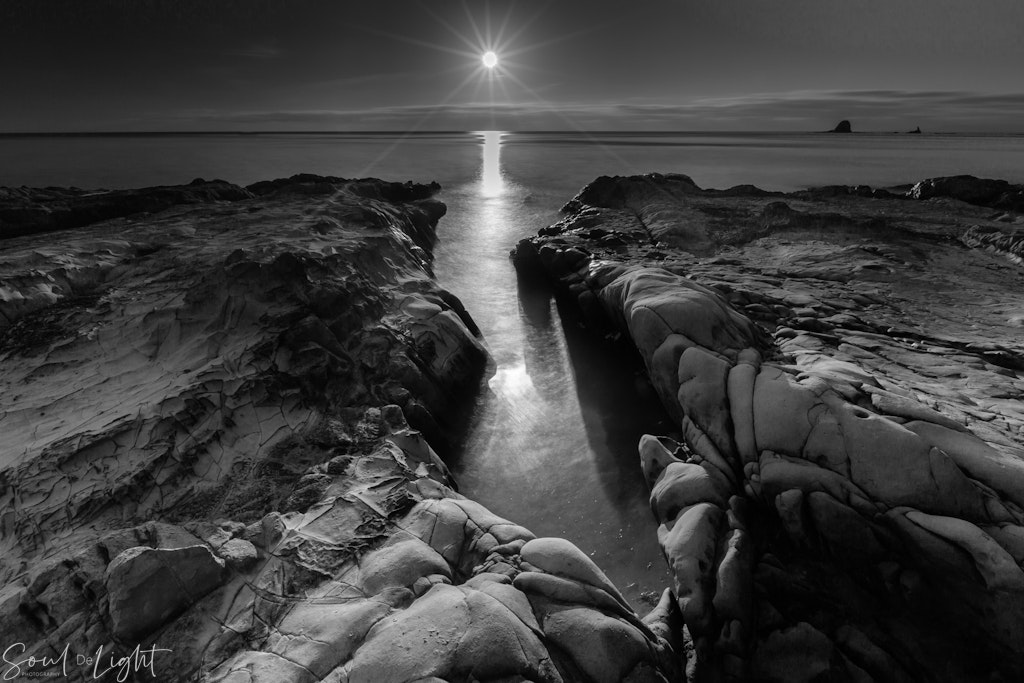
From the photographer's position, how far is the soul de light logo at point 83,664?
199 inches

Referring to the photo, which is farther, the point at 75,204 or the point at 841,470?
the point at 75,204

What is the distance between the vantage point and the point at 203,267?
1247 cm

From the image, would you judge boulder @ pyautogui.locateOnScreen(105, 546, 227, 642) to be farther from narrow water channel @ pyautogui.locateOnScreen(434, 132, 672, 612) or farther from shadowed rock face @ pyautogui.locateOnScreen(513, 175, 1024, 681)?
shadowed rock face @ pyautogui.locateOnScreen(513, 175, 1024, 681)

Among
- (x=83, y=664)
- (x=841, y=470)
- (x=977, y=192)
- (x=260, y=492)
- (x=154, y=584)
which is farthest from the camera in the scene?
(x=977, y=192)

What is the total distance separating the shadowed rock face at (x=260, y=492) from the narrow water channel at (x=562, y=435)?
0.94 m

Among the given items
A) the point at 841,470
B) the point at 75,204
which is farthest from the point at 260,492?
the point at 75,204

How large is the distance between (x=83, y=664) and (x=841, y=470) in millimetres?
9581

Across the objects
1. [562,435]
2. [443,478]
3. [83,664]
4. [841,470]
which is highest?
[841,470]

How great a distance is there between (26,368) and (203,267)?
163 inches

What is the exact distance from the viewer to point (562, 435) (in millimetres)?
11328

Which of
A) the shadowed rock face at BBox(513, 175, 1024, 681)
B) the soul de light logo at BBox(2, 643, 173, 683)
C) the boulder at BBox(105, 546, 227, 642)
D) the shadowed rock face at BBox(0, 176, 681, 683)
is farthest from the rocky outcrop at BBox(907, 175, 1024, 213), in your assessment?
the soul de light logo at BBox(2, 643, 173, 683)

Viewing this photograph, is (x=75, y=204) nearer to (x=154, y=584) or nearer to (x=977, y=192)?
(x=154, y=584)

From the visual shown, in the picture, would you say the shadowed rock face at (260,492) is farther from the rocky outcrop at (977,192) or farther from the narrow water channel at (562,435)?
the rocky outcrop at (977,192)

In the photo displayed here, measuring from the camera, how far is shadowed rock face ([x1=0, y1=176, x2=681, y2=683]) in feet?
17.1
